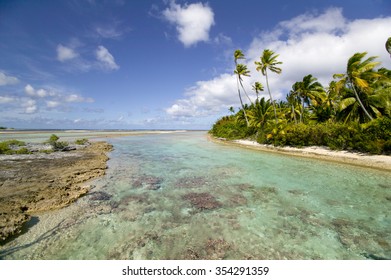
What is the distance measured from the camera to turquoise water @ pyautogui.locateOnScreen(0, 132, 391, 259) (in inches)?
173

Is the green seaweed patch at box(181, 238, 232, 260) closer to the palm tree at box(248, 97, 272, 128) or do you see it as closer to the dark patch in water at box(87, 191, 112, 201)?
the dark patch in water at box(87, 191, 112, 201)

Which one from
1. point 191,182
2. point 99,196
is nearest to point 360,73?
point 191,182

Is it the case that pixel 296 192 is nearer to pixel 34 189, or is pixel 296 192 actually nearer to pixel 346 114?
pixel 34 189

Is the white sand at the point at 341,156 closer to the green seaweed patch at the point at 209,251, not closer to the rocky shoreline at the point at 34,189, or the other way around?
the green seaweed patch at the point at 209,251

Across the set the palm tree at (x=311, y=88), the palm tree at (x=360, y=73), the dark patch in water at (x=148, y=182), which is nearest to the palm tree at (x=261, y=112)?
the palm tree at (x=311, y=88)

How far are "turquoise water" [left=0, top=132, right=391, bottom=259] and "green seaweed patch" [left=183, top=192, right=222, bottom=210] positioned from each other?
0.12 ft

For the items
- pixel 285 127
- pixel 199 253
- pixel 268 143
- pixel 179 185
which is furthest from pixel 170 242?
pixel 268 143

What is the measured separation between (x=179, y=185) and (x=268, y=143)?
17.6 metres

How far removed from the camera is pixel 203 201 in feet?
24.1

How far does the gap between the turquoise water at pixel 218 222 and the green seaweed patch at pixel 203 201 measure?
37 millimetres

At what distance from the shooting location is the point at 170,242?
473cm

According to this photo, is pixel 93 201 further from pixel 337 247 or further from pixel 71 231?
pixel 337 247

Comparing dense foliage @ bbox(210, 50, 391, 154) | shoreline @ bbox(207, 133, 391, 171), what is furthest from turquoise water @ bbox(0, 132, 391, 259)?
dense foliage @ bbox(210, 50, 391, 154)

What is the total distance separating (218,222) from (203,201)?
5.46 ft
